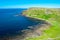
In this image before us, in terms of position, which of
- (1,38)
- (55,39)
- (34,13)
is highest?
(34,13)

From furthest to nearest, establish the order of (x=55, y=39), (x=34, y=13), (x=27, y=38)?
1. (x=34, y=13)
2. (x=27, y=38)
3. (x=55, y=39)

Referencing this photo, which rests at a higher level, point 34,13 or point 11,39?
point 34,13

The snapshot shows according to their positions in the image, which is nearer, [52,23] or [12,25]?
[52,23]

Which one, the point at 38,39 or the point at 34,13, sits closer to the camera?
the point at 38,39

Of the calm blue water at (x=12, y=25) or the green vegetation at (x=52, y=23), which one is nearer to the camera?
the green vegetation at (x=52, y=23)

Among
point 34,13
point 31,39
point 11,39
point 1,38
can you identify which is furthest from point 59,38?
point 34,13

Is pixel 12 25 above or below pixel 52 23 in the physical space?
above

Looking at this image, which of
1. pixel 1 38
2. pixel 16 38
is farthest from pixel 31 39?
pixel 1 38

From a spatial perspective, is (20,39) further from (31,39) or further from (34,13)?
(34,13)

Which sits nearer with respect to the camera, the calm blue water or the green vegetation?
the green vegetation

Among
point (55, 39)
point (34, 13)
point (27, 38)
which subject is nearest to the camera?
point (55, 39)
